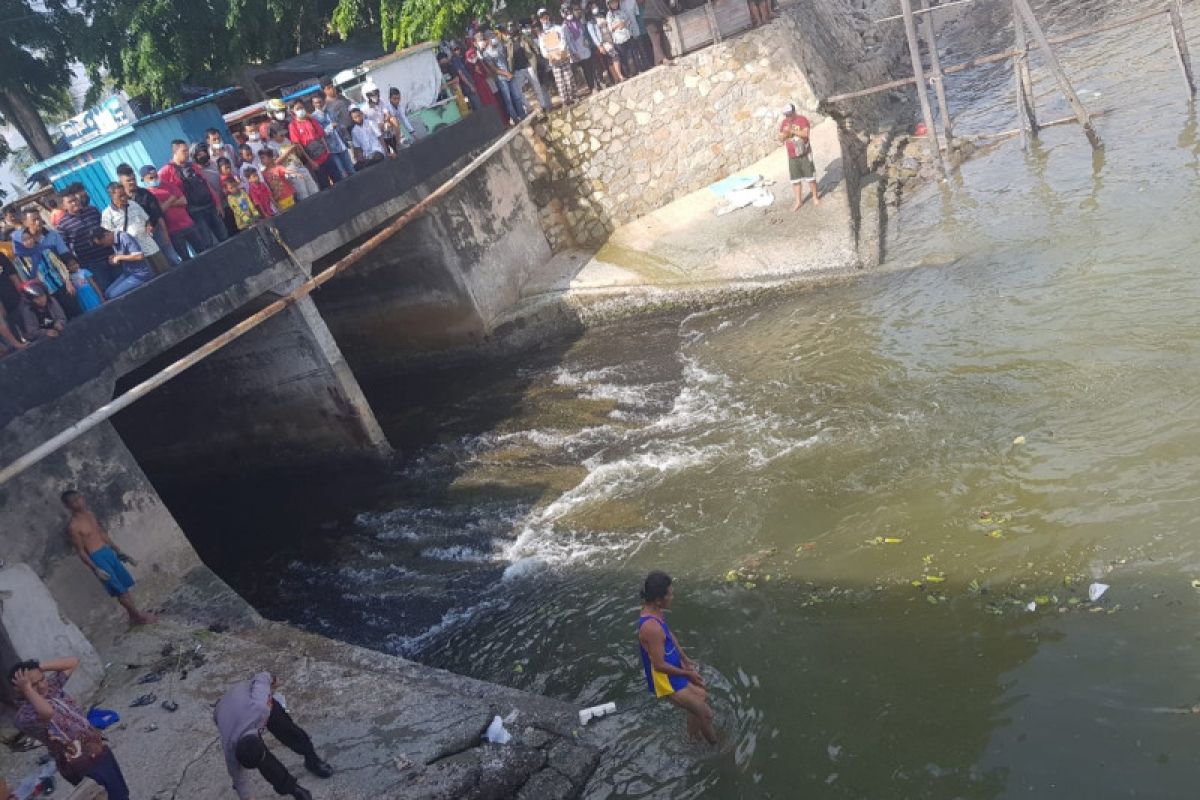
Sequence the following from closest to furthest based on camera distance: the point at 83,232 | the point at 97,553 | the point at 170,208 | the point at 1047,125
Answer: the point at 97,553, the point at 83,232, the point at 170,208, the point at 1047,125

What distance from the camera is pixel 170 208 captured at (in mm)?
12094

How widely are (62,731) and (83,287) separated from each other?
20.5 feet

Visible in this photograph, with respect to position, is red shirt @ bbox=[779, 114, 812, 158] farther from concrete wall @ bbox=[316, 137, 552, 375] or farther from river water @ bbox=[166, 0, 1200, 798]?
concrete wall @ bbox=[316, 137, 552, 375]

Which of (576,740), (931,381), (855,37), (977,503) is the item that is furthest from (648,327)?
(855,37)

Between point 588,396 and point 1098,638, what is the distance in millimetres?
8431

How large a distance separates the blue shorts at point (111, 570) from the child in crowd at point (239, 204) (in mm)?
5144

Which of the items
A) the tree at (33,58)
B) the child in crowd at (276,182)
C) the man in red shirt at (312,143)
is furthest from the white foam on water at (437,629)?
the tree at (33,58)

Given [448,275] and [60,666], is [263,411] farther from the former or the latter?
[60,666]

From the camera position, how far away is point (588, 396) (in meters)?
14.1

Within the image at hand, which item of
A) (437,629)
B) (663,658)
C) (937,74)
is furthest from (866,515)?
(937,74)

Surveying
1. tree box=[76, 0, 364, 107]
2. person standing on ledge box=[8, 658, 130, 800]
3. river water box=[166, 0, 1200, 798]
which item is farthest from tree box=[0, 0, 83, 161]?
person standing on ledge box=[8, 658, 130, 800]

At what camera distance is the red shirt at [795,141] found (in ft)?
50.1

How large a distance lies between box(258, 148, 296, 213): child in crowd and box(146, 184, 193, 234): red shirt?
4.81ft

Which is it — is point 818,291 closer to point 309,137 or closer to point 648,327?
point 648,327
